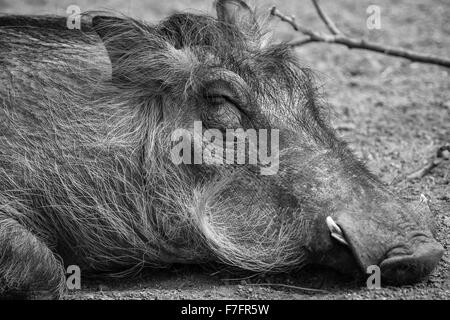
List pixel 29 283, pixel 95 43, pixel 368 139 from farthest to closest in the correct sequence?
pixel 368 139, pixel 95 43, pixel 29 283

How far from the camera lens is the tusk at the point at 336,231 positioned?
3025 mm

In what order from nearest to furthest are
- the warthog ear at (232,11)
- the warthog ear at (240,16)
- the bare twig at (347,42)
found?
the warthog ear at (240,16) < the warthog ear at (232,11) < the bare twig at (347,42)

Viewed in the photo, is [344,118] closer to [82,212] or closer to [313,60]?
[313,60]

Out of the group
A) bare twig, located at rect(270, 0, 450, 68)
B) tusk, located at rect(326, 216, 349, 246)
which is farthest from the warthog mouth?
bare twig, located at rect(270, 0, 450, 68)

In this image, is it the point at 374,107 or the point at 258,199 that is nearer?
the point at 258,199

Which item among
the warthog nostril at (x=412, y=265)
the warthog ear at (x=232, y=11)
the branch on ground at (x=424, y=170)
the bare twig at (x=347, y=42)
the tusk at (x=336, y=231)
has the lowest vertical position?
the warthog nostril at (x=412, y=265)

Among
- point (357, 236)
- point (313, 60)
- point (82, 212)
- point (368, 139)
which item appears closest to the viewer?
point (357, 236)

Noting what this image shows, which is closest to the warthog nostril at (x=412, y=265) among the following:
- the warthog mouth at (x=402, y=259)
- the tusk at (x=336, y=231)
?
the warthog mouth at (x=402, y=259)

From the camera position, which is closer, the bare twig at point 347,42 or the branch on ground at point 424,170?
the branch on ground at point 424,170

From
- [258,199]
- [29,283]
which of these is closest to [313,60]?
[258,199]

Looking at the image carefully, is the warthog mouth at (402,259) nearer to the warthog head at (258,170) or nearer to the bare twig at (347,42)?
the warthog head at (258,170)

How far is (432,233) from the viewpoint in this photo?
10.5ft

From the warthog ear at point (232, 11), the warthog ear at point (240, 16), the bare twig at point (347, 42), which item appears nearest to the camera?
the warthog ear at point (240, 16)

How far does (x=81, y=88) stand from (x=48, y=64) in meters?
0.22
